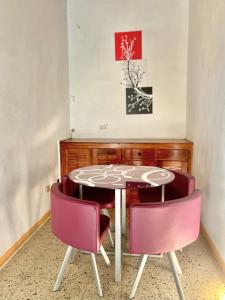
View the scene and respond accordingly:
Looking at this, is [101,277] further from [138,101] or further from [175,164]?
[138,101]

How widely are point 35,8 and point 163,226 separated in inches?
107

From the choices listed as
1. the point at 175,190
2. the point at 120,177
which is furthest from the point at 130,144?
the point at 120,177

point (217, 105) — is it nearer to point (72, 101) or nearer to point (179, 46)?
point (179, 46)

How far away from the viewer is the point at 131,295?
1854mm

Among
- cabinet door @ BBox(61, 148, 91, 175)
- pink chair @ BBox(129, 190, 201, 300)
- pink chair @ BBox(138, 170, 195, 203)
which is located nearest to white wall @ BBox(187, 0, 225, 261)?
pink chair @ BBox(138, 170, 195, 203)

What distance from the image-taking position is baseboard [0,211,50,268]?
2.30 meters

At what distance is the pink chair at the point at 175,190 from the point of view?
2.24 meters

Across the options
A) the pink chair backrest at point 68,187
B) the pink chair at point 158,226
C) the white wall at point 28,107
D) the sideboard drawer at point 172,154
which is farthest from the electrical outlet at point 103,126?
the pink chair at point 158,226

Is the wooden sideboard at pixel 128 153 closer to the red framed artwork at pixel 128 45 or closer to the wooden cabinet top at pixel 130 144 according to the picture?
the wooden cabinet top at pixel 130 144

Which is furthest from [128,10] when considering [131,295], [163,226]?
[131,295]

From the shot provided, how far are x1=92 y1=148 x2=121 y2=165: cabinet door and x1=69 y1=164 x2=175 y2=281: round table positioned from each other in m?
0.99

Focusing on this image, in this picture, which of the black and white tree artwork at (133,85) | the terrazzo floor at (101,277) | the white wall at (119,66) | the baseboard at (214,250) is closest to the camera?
the terrazzo floor at (101,277)

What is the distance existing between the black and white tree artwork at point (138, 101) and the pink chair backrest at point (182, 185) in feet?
5.40

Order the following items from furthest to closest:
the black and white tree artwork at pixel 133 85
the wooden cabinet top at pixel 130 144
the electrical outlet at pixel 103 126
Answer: the electrical outlet at pixel 103 126 < the black and white tree artwork at pixel 133 85 < the wooden cabinet top at pixel 130 144
